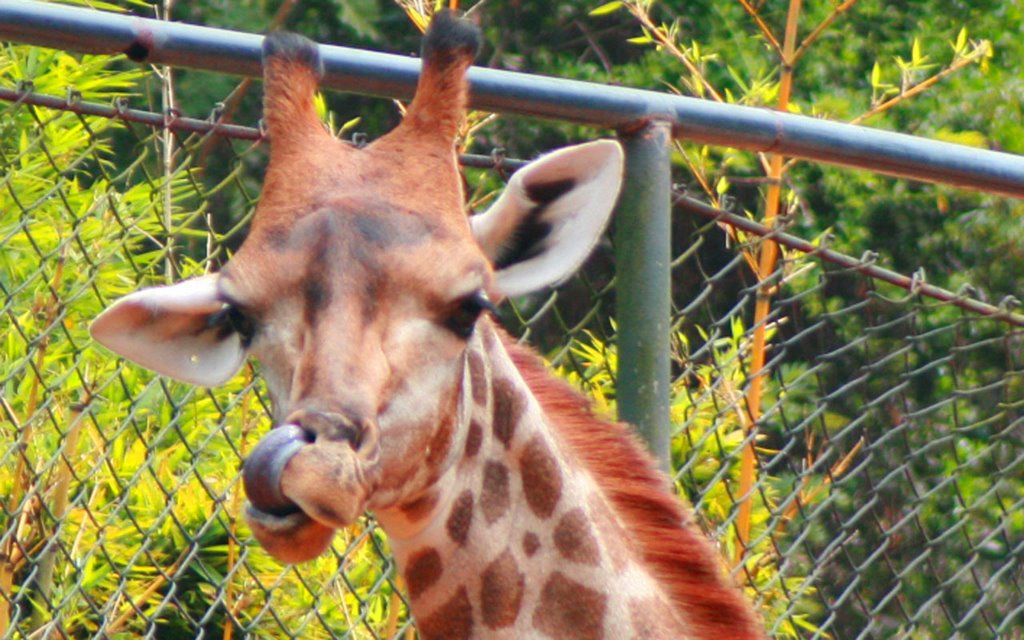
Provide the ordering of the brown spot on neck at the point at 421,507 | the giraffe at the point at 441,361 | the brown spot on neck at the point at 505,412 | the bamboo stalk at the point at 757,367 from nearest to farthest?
the giraffe at the point at 441,361 < the brown spot on neck at the point at 421,507 < the brown spot on neck at the point at 505,412 < the bamboo stalk at the point at 757,367

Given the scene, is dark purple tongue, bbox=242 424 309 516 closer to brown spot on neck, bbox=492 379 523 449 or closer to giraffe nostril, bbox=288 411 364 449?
giraffe nostril, bbox=288 411 364 449

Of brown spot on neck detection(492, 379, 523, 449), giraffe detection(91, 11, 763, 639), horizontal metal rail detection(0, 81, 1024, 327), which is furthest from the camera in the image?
horizontal metal rail detection(0, 81, 1024, 327)

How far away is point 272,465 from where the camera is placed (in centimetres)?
210

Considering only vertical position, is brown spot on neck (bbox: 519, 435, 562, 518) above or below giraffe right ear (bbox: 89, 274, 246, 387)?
below

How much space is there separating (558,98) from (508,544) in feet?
2.54

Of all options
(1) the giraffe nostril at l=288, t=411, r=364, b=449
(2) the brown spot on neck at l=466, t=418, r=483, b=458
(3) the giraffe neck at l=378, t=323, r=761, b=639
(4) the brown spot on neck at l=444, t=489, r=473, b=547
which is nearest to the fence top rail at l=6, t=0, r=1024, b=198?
(3) the giraffe neck at l=378, t=323, r=761, b=639

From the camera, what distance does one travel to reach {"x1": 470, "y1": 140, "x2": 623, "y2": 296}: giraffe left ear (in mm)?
2527

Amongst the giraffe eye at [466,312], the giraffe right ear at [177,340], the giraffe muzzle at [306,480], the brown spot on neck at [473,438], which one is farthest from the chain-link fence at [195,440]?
the giraffe muzzle at [306,480]

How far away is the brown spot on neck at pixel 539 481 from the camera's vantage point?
8.48ft

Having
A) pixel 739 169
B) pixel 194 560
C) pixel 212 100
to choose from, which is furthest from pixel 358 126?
pixel 194 560

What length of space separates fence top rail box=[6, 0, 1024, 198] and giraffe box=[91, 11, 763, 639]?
0.26 meters

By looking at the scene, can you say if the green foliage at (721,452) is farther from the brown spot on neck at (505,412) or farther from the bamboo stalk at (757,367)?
the brown spot on neck at (505,412)

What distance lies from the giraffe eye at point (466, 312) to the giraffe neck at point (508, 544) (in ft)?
0.40

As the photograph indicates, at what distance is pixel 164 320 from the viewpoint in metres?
2.55
